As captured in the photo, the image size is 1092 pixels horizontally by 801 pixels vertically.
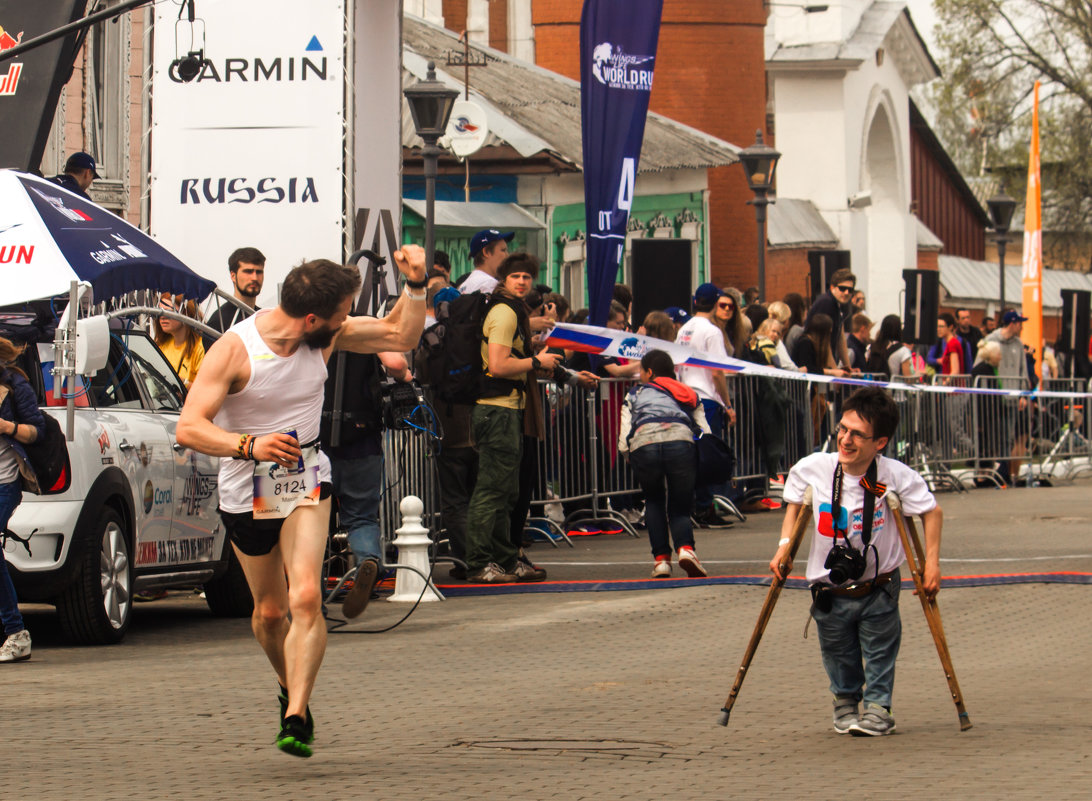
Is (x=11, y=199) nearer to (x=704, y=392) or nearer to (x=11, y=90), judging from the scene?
(x=11, y=90)

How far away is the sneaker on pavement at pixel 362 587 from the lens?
372 inches

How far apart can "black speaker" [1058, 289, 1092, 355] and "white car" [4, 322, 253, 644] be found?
24.4 m

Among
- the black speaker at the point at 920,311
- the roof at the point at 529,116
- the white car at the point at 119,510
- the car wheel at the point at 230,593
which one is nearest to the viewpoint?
the white car at the point at 119,510

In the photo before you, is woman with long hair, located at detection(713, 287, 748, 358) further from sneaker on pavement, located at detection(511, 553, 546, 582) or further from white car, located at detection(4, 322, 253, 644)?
white car, located at detection(4, 322, 253, 644)

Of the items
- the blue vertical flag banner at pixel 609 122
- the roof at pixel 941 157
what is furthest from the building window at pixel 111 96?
the roof at pixel 941 157

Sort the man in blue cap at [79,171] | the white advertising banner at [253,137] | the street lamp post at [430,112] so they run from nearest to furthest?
the white advertising banner at [253,137] → the man in blue cap at [79,171] → the street lamp post at [430,112]

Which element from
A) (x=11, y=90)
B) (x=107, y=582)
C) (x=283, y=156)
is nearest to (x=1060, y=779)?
(x=107, y=582)

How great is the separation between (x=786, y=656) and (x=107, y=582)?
3.65 metres

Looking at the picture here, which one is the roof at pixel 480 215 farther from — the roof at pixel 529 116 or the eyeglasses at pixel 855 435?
the eyeglasses at pixel 855 435

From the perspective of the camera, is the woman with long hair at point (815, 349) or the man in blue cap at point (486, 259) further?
the woman with long hair at point (815, 349)

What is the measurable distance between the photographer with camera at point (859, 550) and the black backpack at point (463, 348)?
512 cm

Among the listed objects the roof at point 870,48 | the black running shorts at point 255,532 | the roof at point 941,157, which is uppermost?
the roof at point 870,48

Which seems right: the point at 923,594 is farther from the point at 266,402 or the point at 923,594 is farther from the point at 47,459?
the point at 47,459

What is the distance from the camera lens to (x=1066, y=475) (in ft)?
88.5
